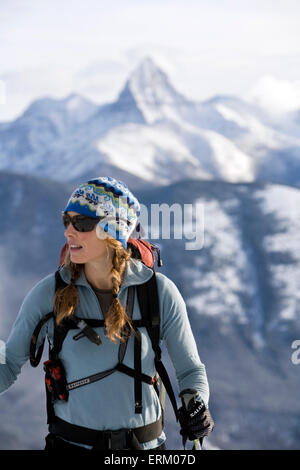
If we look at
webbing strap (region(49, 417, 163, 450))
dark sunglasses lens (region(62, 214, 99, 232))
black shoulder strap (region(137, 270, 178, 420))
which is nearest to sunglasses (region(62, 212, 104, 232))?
dark sunglasses lens (region(62, 214, 99, 232))

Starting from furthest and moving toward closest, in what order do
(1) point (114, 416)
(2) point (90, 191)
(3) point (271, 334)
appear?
(3) point (271, 334) < (2) point (90, 191) < (1) point (114, 416)

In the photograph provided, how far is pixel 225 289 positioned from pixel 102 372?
105 meters

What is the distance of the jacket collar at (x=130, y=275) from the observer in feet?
11.9

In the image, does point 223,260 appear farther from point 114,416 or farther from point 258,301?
point 114,416

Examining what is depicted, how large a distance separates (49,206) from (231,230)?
105ft

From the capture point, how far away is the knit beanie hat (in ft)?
12.1

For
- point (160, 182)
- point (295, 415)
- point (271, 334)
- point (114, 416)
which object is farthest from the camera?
point (160, 182)

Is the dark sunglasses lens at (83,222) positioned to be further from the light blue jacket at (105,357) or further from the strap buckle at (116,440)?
the strap buckle at (116,440)

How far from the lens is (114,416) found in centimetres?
349

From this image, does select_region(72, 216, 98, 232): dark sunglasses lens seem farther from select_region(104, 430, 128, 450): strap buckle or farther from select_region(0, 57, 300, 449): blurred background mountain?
select_region(0, 57, 300, 449): blurred background mountain

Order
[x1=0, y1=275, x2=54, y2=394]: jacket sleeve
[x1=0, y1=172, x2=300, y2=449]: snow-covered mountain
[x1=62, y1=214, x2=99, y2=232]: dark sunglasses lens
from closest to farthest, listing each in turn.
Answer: [x1=0, y1=275, x2=54, y2=394]: jacket sleeve
[x1=62, y1=214, x2=99, y2=232]: dark sunglasses lens
[x1=0, y1=172, x2=300, y2=449]: snow-covered mountain

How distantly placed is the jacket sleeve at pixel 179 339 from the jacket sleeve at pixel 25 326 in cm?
60

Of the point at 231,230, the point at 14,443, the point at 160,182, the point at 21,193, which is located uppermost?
the point at 160,182

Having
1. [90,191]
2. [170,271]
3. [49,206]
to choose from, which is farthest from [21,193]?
[90,191]
